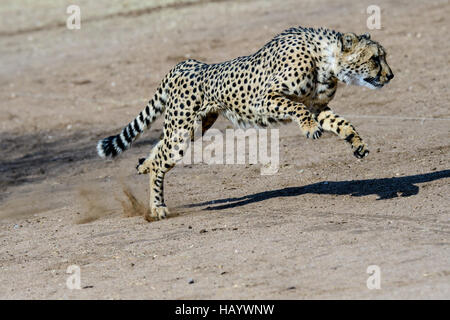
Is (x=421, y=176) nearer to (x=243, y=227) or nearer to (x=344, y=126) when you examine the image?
(x=344, y=126)

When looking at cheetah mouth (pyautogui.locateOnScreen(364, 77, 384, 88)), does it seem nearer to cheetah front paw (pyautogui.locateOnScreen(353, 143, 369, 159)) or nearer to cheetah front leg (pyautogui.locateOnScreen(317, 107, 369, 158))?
cheetah front leg (pyautogui.locateOnScreen(317, 107, 369, 158))

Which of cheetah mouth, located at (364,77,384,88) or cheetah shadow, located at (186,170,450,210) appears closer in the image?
cheetah mouth, located at (364,77,384,88)

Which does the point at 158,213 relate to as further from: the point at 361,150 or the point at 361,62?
the point at 361,62

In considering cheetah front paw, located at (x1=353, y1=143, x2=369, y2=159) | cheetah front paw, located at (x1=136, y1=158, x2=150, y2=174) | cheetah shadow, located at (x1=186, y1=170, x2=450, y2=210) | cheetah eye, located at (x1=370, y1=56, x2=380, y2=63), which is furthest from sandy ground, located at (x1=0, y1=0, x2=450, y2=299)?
cheetah eye, located at (x1=370, y1=56, x2=380, y2=63)

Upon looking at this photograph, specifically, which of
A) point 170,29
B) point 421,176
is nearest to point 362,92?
point 421,176

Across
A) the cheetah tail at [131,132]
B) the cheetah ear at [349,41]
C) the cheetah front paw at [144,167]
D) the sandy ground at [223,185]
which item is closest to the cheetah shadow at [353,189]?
the sandy ground at [223,185]

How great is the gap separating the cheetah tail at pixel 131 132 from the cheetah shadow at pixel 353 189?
95cm

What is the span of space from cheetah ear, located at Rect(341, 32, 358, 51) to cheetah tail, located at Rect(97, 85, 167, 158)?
6.69 ft

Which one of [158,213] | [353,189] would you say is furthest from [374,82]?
[158,213]

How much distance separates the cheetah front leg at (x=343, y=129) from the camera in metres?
7.00

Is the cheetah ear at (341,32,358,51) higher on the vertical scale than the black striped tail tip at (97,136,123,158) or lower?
higher

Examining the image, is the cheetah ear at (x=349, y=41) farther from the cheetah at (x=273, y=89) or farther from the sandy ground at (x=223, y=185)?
the sandy ground at (x=223, y=185)

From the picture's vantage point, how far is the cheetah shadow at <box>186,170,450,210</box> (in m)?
7.70

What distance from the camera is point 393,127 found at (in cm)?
1009
